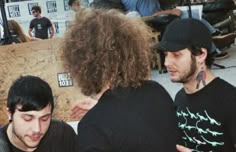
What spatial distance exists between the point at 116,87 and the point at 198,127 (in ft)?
1.63

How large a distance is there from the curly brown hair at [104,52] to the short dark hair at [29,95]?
0.24m

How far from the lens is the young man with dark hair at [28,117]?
1.56 meters

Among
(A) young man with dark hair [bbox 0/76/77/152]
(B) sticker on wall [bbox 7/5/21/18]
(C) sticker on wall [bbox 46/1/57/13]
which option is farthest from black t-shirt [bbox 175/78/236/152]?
(B) sticker on wall [bbox 7/5/21/18]

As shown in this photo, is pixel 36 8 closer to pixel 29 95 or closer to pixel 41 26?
pixel 41 26

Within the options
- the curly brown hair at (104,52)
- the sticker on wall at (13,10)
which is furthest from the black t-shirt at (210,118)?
the sticker on wall at (13,10)

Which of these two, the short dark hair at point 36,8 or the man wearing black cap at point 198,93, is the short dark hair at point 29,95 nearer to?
the man wearing black cap at point 198,93

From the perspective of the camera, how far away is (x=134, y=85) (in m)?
1.39

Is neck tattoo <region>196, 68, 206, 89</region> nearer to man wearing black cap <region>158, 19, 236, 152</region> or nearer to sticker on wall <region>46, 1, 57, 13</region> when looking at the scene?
man wearing black cap <region>158, 19, 236, 152</region>

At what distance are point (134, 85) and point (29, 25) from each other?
6.08m

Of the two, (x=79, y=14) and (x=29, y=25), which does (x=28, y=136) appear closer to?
(x=79, y=14)

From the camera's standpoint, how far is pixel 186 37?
1743 millimetres

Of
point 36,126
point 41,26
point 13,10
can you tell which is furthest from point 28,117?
point 13,10

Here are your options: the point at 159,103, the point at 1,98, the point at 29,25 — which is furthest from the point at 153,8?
the point at 159,103

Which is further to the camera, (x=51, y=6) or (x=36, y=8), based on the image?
(x=51, y=6)
